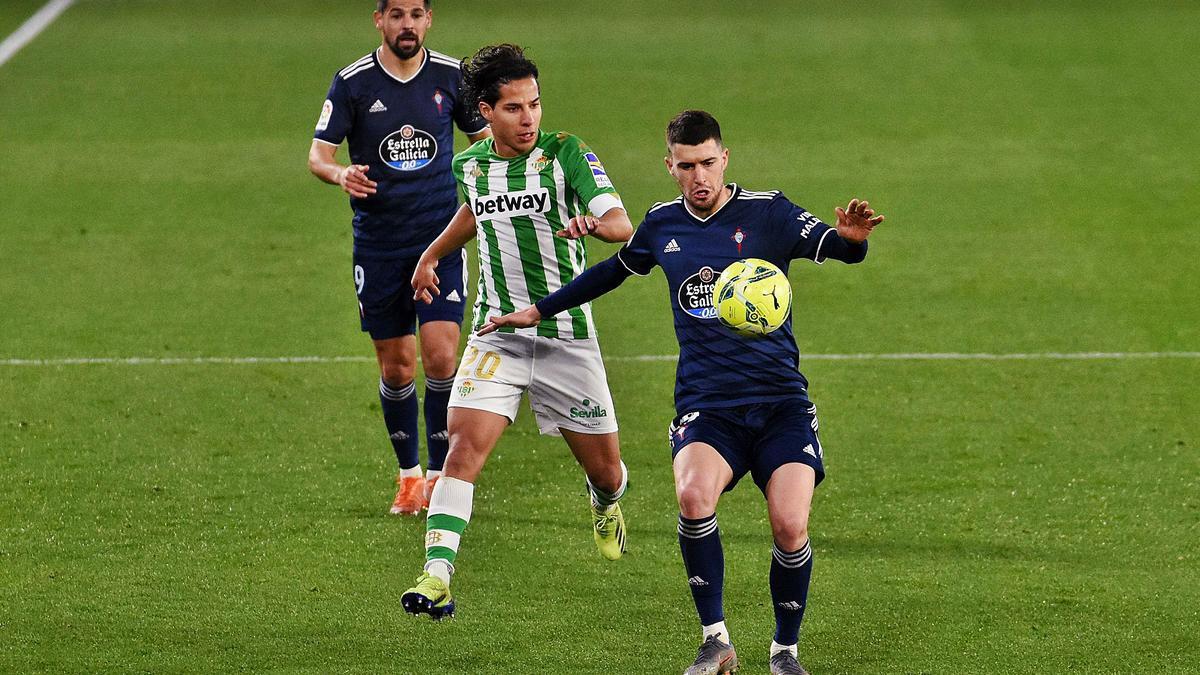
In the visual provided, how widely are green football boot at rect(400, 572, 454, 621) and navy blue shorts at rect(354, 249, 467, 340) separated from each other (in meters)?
2.19

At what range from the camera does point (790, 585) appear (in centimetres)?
628

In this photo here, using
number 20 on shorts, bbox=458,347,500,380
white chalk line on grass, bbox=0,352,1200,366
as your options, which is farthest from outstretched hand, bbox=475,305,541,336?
white chalk line on grass, bbox=0,352,1200,366

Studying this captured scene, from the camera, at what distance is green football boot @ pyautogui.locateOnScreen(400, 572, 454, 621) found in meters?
6.21

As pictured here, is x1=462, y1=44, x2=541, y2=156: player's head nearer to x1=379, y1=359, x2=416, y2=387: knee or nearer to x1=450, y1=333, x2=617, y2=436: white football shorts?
x1=450, y1=333, x2=617, y2=436: white football shorts

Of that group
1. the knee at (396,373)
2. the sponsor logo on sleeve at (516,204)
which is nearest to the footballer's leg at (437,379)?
the knee at (396,373)

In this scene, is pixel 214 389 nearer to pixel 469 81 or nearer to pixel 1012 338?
pixel 469 81

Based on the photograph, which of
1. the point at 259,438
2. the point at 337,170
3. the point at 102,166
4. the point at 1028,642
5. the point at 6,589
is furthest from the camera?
the point at 102,166

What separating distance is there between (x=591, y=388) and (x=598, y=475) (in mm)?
446

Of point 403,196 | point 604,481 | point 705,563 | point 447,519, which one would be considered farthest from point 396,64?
point 705,563

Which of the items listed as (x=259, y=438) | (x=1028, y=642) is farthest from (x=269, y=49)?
(x=1028, y=642)

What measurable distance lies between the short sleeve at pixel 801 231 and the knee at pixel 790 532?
1.00 metres

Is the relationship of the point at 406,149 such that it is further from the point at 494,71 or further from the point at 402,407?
the point at 494,71

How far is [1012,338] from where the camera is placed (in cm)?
1141

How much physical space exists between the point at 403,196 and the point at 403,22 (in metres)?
0.86
